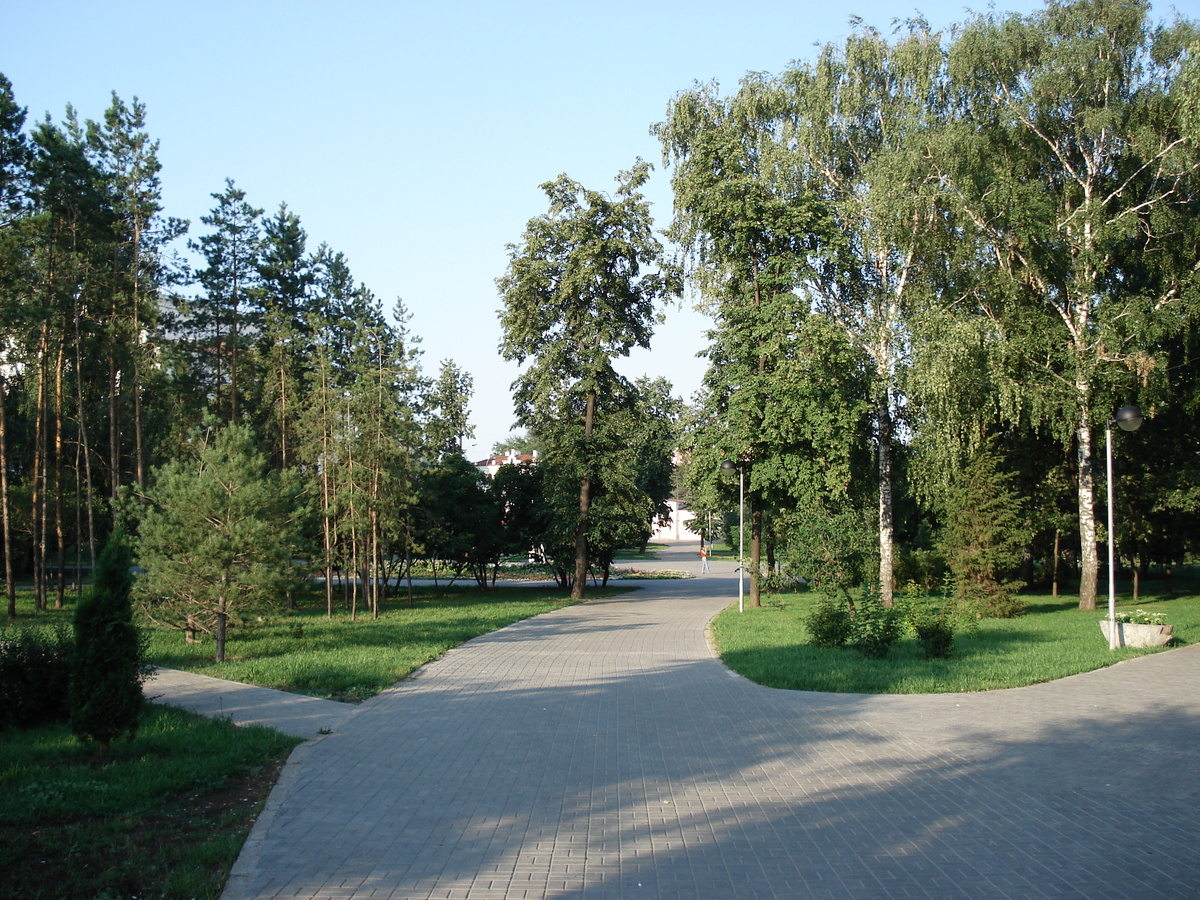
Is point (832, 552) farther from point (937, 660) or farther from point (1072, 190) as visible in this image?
point (1072, 190)

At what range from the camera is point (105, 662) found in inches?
289

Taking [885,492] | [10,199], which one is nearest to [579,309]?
[885,492]

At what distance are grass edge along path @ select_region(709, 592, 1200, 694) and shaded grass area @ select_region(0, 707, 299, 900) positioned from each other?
722 centimetres

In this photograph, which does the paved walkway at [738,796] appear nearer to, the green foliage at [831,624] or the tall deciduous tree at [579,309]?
the green foliage at [831,624]

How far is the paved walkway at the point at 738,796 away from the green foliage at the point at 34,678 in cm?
317

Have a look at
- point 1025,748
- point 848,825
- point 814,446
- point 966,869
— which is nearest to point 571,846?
point 848,825

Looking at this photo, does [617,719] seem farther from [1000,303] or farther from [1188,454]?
[1188,454]

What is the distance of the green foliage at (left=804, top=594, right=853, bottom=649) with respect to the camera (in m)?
15.5

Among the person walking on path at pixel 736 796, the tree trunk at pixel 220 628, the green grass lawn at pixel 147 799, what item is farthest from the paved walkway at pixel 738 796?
the tree trunk at pixel 220 628

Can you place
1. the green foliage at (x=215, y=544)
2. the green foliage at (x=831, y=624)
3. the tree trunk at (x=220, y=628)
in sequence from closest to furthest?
the green foliage at (x=215, y=544) → the tree trunk at (x=220, y=628) → the green foliage at (x=831, y=624)

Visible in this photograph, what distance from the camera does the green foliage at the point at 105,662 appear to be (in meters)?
7.27

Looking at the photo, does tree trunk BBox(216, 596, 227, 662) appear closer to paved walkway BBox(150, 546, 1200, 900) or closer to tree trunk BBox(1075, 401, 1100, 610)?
paved walkway BBox(150, 546, 1200, 900)

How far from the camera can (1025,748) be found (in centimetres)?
841

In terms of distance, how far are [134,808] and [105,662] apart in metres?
1.53
